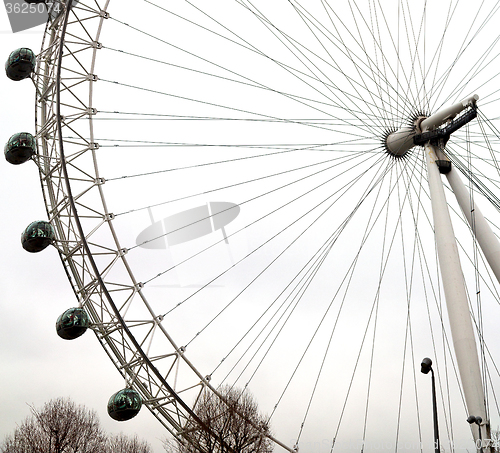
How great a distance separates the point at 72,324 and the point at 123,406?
3.47 m

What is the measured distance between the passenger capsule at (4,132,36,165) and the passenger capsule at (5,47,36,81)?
2.19 metres

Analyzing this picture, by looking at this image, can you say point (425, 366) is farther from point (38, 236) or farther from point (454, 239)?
point (38, 236)

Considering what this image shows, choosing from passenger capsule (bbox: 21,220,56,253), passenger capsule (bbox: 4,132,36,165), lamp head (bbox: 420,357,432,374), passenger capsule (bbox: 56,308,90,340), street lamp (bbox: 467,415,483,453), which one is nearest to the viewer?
street lamp (bbox: 467,415,483,453)

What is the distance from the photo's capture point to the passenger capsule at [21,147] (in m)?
18.0

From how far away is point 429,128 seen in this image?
18.3m

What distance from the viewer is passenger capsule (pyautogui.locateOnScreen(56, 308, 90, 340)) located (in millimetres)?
17125

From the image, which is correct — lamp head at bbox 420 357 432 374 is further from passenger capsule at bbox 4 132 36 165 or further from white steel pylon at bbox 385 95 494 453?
passenger capsule at bbox 4 132 36 165

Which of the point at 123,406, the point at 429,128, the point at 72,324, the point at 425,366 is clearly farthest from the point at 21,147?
the point at 425,366

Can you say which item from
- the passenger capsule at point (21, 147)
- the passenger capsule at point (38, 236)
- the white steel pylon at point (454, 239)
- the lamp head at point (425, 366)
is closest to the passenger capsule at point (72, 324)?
the passenger capsule at point (38, 236)

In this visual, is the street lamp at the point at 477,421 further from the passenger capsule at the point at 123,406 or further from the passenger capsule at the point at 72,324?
the passenger capsule at the point at 72,324

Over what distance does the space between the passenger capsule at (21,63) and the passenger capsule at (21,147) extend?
219 centimetres

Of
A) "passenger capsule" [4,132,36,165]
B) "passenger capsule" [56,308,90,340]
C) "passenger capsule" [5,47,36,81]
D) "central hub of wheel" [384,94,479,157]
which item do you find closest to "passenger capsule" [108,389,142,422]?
"passenger capsule" [56,308,90,340]

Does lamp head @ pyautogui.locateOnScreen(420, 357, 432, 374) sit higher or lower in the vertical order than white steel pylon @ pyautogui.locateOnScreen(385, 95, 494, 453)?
lower

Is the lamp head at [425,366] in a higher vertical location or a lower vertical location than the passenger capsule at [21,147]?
lower
